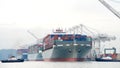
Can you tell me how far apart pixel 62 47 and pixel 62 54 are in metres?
2.38

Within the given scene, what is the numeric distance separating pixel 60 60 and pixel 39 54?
4534 centimetres

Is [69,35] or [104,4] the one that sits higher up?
[104,4]

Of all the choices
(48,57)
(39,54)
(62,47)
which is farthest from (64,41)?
(39,54)

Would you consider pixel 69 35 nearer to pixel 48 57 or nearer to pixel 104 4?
pixel 48 57

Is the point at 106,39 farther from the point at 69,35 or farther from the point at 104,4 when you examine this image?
the point at 104,4

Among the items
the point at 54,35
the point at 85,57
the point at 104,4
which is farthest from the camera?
the point at 54,35

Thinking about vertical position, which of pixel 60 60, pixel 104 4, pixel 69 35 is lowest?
pixel 60 60

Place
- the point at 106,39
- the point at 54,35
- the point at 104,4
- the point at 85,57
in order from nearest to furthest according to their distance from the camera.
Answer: the point at 104,4
the point at 85,57
the point at 54,35
the point at 106,39

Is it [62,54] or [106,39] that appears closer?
[62,54]

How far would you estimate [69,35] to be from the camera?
456 feet

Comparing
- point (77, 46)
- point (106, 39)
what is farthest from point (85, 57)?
point (106, 39)

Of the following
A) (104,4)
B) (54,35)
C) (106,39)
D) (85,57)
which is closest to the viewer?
(104,4)

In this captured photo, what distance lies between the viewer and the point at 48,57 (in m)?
143

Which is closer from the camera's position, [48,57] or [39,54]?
[48,57]
